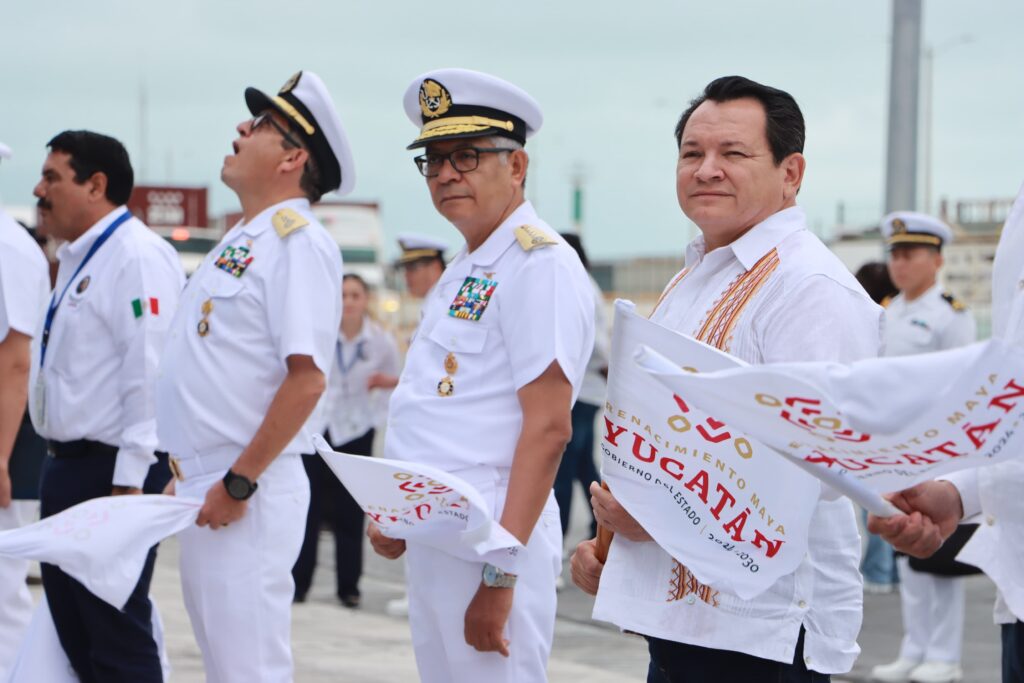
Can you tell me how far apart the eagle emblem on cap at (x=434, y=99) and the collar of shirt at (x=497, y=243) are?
0.31m

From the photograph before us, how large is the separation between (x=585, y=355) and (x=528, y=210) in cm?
41

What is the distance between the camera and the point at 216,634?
14.1 feet

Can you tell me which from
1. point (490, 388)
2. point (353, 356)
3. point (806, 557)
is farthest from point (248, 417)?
point (353, 356)

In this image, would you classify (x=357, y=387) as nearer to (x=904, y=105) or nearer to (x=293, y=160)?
(x=904, y=105)

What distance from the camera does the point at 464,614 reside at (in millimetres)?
3566

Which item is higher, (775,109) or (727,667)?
(775,109)

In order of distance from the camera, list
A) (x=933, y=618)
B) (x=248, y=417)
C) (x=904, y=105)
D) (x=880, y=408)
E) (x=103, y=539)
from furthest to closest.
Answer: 1. (x=904, y=105)
2. (x=933, y=618)
3. (x=248, y=417)
4. (x=103, y=539)
5. (x=880, y=408)

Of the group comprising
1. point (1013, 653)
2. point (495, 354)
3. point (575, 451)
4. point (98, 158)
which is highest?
point (98, 158)

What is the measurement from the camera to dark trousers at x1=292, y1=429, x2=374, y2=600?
349 inches

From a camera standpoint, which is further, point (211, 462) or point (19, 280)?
point (19, 280)

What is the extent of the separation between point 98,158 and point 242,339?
4.81 feet

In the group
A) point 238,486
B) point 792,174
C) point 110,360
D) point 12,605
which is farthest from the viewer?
point 12,605

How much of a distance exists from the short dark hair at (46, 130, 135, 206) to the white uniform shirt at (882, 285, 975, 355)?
4470 mm

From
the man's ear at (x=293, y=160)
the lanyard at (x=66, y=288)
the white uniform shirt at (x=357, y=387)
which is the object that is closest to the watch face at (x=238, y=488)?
the man's ear at (x=293, y=160)
